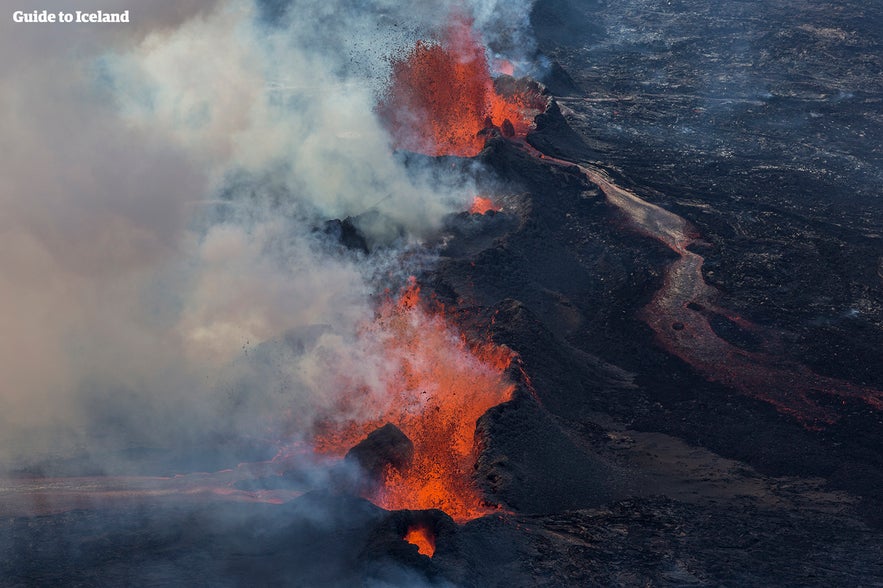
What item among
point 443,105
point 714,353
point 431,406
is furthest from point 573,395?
point 443,105

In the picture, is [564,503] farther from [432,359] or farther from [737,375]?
[737,375]

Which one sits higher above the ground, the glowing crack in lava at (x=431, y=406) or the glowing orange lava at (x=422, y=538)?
the glowing crack in lava at (x=431, y=406)

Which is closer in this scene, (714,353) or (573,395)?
(573,395)

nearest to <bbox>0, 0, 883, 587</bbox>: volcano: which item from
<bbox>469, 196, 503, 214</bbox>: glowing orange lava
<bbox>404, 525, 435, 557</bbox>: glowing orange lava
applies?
<bbox>404, 525, 435, 557</bbox>: glowing orange lava

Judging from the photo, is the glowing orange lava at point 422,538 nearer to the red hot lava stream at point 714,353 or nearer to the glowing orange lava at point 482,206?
the red hot lava stream at point 714,353

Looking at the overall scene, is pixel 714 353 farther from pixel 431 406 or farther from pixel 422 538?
pixel 422 538

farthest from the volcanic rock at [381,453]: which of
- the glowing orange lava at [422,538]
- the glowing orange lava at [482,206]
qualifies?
the glowing orange lava at [482,206]

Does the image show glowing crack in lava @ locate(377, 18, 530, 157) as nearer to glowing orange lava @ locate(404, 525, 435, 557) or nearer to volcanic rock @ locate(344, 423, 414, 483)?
volcanic rock @ locate(344, 423, 414, 483)
